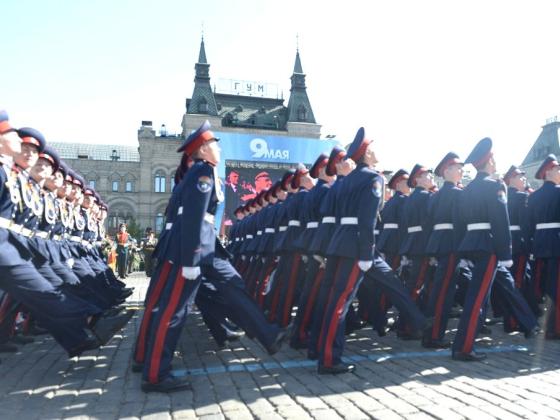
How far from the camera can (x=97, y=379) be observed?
435 centimetres

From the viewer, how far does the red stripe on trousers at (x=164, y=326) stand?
386 centimetres

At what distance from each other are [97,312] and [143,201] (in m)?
52.2

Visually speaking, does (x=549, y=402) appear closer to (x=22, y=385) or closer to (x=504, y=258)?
(x=504, y=258)

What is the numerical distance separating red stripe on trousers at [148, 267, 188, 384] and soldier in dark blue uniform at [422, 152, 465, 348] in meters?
2.93

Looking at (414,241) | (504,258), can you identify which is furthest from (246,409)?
(414,241)

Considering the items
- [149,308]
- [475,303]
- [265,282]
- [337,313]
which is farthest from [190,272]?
[265,282]

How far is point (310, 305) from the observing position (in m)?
5.69

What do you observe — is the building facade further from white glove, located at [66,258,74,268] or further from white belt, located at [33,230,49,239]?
white belt, located at [33,230,49,239]

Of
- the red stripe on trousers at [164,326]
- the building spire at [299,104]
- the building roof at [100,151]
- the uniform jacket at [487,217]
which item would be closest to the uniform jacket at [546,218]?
the uniform jacket at [487,217]

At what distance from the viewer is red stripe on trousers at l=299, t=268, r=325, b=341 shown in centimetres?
553

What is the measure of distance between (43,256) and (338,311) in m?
3.16

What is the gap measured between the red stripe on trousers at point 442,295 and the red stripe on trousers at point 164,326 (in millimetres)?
→ 2938

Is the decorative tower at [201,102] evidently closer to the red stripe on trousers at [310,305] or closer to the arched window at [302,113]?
the arched window at [302,113]

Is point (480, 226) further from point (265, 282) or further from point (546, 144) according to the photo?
point (546, 144)
